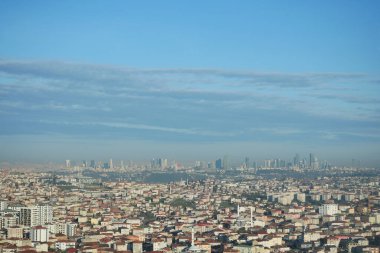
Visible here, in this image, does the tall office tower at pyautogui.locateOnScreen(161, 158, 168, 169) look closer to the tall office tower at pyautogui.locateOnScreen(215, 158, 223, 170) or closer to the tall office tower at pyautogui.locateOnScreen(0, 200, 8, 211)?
the tall office tower at pyautogui.locateOnScreen(215, 158, 223, 170)

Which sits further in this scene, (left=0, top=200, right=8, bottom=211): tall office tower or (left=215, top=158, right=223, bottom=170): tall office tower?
(left=215, top=158, right=223, bottom=170): tall office tower

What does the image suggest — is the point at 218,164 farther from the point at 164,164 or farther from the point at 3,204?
the point at 3,204

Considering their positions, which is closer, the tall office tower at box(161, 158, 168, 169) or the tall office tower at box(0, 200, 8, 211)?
the tall office tower at box(0, 200, 8, 211)

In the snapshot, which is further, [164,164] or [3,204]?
[164,164]

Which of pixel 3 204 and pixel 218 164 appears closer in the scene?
pixel 3 204

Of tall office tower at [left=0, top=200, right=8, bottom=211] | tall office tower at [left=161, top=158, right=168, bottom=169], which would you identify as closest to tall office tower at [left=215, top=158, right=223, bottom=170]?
tall office tower at [left=161, top=158, right=168, bottom=169]

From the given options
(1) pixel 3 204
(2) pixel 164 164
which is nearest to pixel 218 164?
(2) pixel 164 164

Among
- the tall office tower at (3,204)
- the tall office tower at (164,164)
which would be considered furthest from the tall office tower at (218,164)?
the tall office tower at (3,204)

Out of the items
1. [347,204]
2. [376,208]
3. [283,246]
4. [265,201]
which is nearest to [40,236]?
[283,246]

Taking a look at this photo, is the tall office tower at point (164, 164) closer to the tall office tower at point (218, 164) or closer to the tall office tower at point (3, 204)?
the tall office tower at point (218, 164)

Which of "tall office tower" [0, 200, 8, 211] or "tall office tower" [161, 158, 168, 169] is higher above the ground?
"tall office tower" [161, 158, 168, 169]

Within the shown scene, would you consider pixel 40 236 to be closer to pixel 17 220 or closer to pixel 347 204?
pixel 17 220
